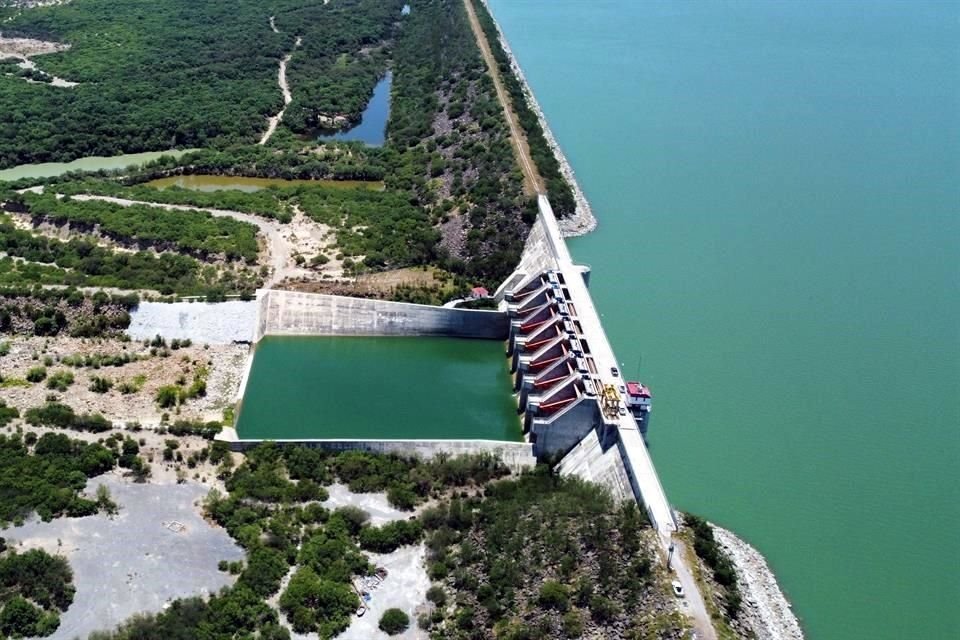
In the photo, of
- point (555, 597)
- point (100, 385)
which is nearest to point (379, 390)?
point (100, 385)

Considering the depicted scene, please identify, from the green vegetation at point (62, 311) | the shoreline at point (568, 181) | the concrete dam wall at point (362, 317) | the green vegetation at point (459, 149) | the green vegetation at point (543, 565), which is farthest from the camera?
the shoreline at point (568, 181)

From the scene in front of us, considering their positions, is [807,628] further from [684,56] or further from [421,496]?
[684,56]

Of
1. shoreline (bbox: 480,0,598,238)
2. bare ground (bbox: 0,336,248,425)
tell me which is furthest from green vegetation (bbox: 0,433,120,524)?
shoreline (bbox: 480,0,598,238)

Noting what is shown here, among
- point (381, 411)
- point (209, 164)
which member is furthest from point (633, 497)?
point (209, 164)

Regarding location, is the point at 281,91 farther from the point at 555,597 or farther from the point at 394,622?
the point at 555,597

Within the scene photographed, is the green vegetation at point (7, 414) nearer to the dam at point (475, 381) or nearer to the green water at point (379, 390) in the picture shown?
the dam at point (475, 381)

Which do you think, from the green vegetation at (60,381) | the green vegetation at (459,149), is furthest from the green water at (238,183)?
the green vegetation at (60,381)

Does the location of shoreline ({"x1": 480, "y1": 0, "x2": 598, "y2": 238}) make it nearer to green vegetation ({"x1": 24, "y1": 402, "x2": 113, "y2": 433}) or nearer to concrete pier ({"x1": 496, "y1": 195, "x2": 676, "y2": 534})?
concrete pier ({"x1": 496, "y1": 195, "x2": 676, "y2": 534})
